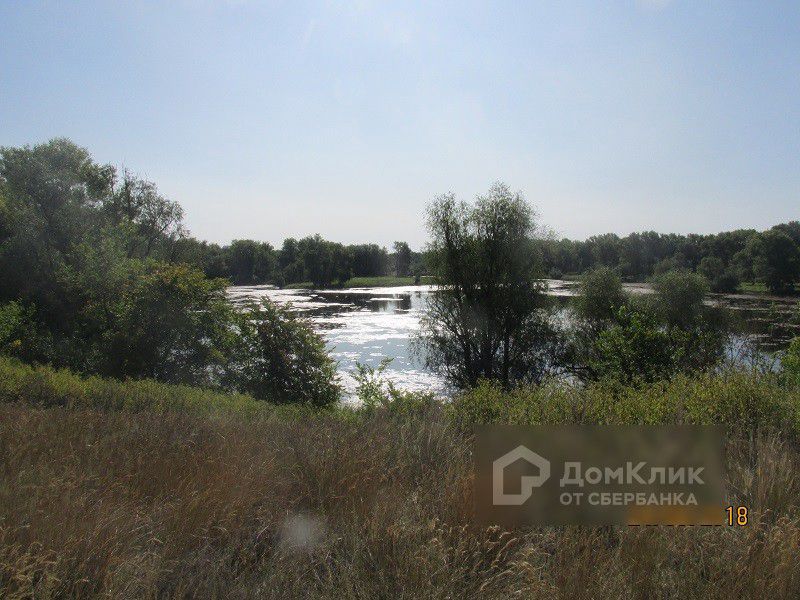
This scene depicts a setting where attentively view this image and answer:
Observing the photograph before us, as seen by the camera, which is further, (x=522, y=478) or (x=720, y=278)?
(x=720, y=278)

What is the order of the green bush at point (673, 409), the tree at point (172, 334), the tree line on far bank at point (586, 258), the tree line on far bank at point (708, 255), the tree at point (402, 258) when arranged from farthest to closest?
the tree at point (402, 258)
the tree line on far bank at point (708, 255)
the tree line on far bank at point (586, 258)
the tree at point (172, 334)
the green bush at point (673, 409)

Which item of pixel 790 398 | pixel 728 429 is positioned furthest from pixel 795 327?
pixel 728 429

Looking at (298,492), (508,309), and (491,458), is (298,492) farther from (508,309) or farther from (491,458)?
(508,309)

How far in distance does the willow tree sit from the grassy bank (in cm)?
2262

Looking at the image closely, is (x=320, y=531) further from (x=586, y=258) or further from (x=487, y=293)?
(x=586, y=258)

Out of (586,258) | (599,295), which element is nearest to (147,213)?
(599,295)

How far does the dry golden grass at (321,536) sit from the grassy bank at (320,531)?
0.01 meters

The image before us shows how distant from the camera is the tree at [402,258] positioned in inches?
4094

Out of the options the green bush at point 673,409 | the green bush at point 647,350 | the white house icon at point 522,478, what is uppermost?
the white house icon at point 522,478

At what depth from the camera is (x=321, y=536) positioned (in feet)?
9.81

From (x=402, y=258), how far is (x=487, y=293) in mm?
78908

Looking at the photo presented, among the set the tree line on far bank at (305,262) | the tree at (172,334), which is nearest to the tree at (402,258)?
the tree line on far bank at (305,262)

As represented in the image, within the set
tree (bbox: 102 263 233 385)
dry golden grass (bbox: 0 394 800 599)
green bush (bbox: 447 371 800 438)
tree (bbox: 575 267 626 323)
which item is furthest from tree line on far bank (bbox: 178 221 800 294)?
dry golden grass (bbox: 0 394 800 599)

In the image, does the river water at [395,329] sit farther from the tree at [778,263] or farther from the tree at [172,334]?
the tree at [778,263]
